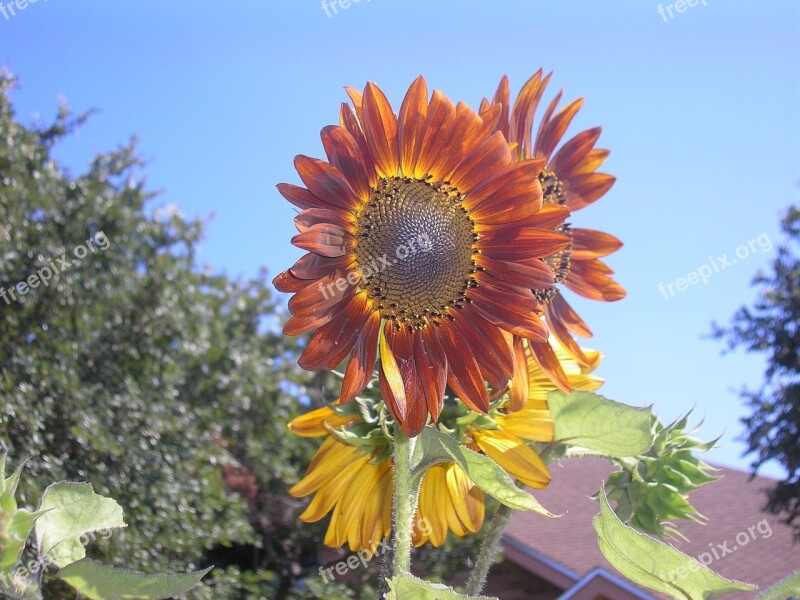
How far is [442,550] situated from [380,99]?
7807 millimetres

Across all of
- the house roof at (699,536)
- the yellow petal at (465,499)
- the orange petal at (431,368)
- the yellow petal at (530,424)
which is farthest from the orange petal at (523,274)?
the house roof at (699,536)

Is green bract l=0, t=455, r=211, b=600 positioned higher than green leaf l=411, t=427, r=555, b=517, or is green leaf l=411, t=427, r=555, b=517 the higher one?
green leaf l=411, t=427, r=555, b=517

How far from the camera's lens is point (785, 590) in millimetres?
583

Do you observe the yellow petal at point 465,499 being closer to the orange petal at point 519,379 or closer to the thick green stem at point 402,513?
the orange petal at point 519,379

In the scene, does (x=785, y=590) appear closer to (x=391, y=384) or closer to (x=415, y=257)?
(x=391, y=384)

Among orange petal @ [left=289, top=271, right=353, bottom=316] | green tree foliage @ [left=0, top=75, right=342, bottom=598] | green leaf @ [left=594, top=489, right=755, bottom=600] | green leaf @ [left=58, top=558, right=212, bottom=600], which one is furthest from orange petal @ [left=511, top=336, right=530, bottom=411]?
green tree foliage @ [left=0, top=75, right=342, bottom=598]

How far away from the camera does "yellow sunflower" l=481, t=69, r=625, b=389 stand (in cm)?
114

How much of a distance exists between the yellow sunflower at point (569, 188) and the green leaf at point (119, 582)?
635mm

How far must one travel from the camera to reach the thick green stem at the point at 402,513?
2.64 feet

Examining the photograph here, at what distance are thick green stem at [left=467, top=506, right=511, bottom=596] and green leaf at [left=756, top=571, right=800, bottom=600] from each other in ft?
1.23

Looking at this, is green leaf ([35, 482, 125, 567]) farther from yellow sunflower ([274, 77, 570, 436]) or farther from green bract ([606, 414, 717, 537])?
green bract ([606, 414, 717, 537])

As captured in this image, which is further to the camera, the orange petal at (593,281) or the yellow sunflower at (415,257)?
the orange petal at (593,281)

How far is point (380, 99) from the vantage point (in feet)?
2.93

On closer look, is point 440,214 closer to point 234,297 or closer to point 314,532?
point 314,532
